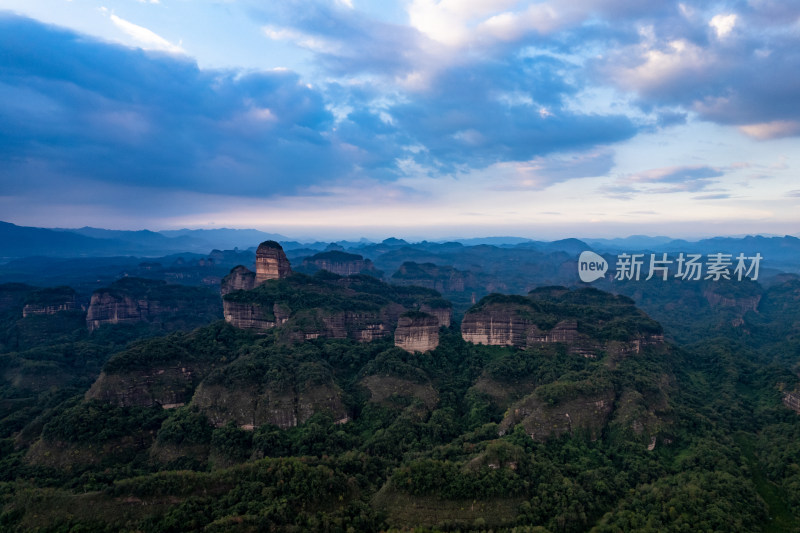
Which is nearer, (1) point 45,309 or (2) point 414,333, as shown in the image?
(2) point 414,333

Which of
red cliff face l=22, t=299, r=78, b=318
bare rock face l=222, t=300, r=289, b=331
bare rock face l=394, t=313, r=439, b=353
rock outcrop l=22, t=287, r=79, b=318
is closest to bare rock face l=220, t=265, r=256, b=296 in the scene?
bare rock face l=222, t=300, r=289, b=331

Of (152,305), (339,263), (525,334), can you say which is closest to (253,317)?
(525,334)

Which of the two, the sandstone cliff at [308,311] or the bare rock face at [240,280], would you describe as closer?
the sandstone cliff at [308,311]

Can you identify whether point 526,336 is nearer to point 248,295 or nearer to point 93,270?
point 248,295

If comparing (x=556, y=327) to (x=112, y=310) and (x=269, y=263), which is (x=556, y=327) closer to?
(x=269, y=263)

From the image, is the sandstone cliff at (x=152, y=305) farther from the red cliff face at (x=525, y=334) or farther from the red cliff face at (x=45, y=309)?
the red cliff face at (x=525, y=334)

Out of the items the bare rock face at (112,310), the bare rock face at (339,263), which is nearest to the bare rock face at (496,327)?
the bare rock face at (112,310)

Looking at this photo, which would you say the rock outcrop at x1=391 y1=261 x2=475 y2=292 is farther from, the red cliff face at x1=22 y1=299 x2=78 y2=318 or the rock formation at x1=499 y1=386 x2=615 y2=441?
the rock formation at x1=499 y1=386 x2=615 y2=441
